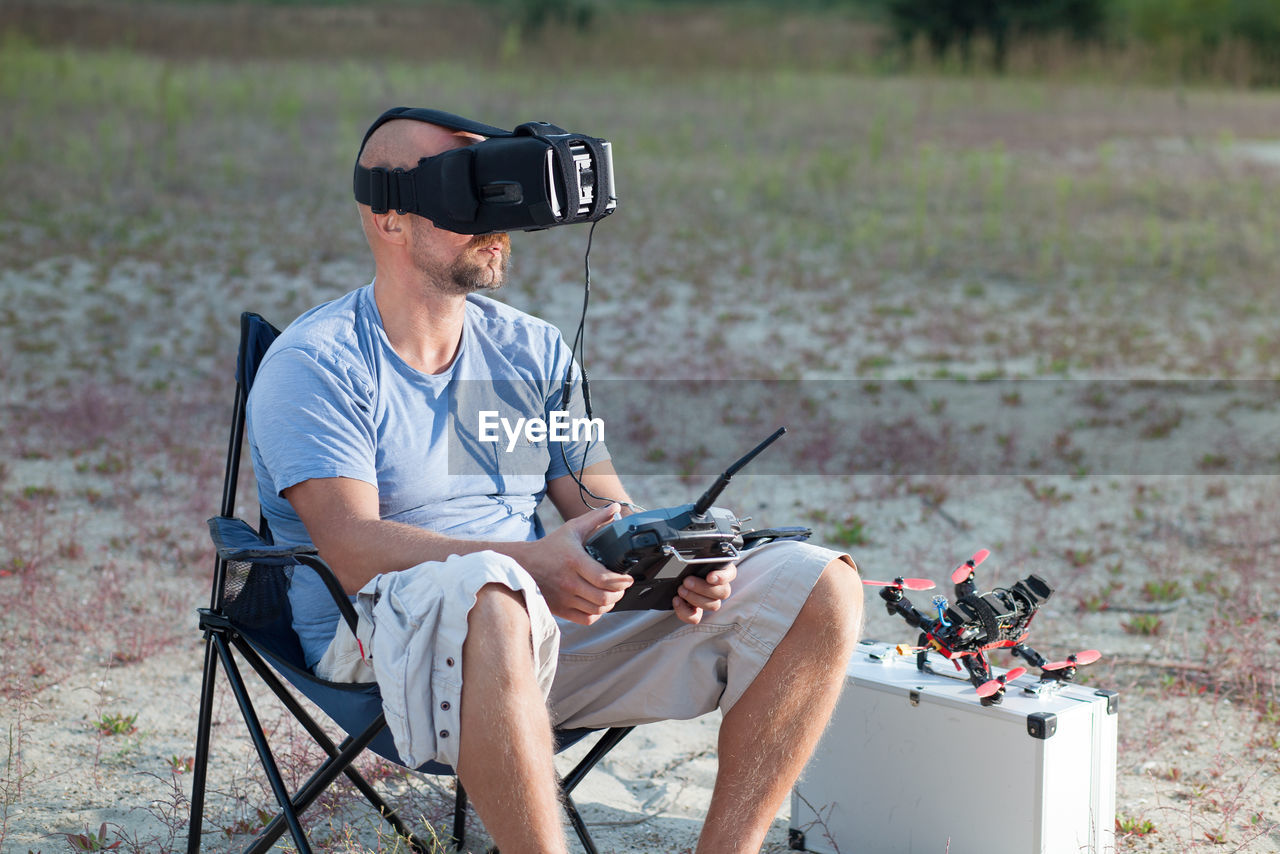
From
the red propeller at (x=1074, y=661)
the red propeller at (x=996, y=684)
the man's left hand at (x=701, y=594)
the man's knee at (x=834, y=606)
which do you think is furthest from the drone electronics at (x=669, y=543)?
the red propeller at (x=1074, y=661)

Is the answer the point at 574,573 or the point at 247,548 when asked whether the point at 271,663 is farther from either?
the point at 574,573

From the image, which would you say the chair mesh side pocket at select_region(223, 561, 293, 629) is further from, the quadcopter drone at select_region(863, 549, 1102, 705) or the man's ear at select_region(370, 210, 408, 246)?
the quadcopter drone at select_region(863, 549, 1102, 705)

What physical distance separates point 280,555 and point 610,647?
578 mm

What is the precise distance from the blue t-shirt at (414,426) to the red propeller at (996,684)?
83 centimetres

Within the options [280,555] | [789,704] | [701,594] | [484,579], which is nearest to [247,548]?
[280,555]

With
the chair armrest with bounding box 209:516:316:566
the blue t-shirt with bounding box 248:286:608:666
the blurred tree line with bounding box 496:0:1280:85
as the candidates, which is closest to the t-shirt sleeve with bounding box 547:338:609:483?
the blue t-shirt with bounding box 248:286:608:666

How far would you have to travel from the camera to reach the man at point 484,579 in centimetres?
184

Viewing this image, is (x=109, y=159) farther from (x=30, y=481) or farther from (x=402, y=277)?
(x=402, y=277)

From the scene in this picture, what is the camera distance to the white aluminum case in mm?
2223

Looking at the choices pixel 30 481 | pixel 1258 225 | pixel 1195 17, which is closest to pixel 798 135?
pixel 1258 225

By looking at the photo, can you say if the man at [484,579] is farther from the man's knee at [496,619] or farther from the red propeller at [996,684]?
the red propeller at [996,684]

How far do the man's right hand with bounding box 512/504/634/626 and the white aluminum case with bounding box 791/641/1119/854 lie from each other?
0.68 m

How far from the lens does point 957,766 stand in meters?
2.31

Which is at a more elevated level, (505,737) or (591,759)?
(505,737)
